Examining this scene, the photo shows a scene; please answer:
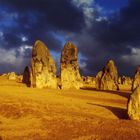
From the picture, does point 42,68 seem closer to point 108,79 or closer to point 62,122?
point 108,79

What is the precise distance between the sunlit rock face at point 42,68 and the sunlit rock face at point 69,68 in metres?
1.49

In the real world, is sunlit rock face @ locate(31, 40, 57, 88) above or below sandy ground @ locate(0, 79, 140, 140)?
above

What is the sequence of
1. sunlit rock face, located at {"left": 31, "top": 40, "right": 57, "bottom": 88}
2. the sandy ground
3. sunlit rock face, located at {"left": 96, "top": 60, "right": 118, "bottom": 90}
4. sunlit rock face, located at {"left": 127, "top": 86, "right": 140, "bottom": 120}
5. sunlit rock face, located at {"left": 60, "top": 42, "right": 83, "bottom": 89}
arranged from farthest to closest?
sunlit rock face, located at {"left": 96, "top": 60, "right": 118, "bottom": 90} → sunlit rock face, located at {"left": 60, "top": 42, "right": 83, "bottom": 89} → sunlit rock face, located at {"left": 31, "top": 40, "right": 57, "bottom": 88} → sunlit rock face, located at {"left": 127, "top": 86, "right": 140, "bottom": 120} → the sandy ground

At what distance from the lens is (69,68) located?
5216 centimetres

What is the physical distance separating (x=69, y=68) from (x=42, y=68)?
4939mm

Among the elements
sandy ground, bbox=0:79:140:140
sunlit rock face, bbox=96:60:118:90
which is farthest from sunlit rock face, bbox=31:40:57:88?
sandy ground, bbox=0:79:140:140

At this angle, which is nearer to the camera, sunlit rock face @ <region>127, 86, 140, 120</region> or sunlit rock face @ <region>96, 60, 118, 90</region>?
sunlit rock face @ <region>127, 86, 140, 120</region>

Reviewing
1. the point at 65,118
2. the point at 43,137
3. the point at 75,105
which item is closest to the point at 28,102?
the point at 75,105

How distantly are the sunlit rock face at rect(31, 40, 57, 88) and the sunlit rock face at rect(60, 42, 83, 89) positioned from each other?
1.49 metres

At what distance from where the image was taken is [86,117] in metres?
24.4

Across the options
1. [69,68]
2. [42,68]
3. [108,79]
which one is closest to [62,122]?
[42,68]

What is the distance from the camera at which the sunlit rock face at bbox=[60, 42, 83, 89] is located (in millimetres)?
50934

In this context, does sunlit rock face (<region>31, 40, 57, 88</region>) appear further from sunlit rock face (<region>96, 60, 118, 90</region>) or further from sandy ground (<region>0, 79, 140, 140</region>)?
sandy ground (<region>0, 79, 140, 140</region>)

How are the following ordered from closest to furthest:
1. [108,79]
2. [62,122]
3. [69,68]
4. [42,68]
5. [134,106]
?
1. [62,122]
2. [134,106]
3. [42,68]
4. [69,68]
5. [108,79]
